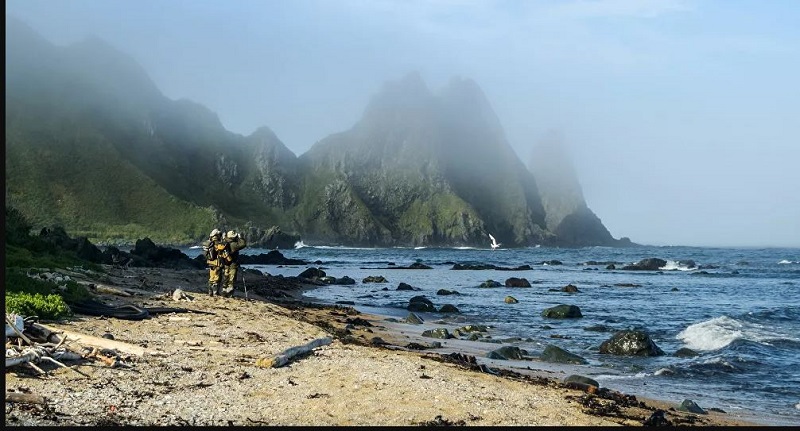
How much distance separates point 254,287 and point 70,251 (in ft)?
31.5

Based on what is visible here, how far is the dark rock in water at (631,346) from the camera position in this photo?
68.1 feet

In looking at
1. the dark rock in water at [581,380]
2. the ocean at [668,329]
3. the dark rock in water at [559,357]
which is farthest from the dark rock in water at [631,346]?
the dark rock in water at [581,380]

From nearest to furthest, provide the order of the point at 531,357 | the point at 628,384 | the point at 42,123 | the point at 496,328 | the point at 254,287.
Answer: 1. the point at 628,384
2. the point at 531,357
3. the point at 496,328
4. the point at 254,287
5. the point at 42,123

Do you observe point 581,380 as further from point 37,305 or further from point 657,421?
point 37,305

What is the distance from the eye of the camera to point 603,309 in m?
35.8

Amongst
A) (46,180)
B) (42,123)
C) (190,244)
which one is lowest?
(190,244)

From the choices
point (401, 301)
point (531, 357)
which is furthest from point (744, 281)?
point (531, 357)

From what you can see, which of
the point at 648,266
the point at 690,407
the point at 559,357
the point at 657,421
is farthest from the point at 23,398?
the point at 648,266

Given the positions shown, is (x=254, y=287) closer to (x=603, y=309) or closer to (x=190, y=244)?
(x=603, y=309)

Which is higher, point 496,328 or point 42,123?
point 42,123

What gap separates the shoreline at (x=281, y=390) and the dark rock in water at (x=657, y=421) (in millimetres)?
179

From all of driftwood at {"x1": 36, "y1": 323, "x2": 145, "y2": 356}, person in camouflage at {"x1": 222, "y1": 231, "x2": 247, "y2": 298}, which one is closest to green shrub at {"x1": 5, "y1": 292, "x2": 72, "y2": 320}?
driftwood at {"x1": 36, "y1": 323, "x2": 145, "y2": 356}

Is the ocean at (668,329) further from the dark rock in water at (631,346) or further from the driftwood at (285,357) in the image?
the driftwood at (285,357)

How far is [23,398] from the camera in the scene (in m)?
9.14
